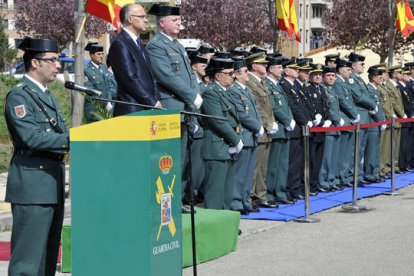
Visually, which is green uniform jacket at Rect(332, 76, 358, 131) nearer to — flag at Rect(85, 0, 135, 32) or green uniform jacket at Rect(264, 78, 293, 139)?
green uniform jacket at Rect(264, 78, 293, 139)

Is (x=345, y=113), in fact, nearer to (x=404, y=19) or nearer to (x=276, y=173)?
(x=276, y=173)

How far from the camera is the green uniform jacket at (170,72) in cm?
981

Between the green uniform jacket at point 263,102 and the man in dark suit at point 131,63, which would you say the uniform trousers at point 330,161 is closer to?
the green uniform jacket at point 263,102

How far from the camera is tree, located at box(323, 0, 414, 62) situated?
45281 millimetres

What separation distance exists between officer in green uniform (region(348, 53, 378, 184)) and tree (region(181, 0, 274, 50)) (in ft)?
116

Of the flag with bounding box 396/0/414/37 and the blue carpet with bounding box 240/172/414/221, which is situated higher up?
the flag with bounding box 396/0/414/37

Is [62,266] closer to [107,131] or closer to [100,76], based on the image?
[107,131]

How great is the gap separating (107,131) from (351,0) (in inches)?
1667

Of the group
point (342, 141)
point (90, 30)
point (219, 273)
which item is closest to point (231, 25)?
point (90, 30)

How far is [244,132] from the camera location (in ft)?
39.4

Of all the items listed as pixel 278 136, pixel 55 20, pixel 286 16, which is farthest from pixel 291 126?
pixel 55 20

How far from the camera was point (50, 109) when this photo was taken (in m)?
6.75

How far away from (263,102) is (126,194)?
6.82 m

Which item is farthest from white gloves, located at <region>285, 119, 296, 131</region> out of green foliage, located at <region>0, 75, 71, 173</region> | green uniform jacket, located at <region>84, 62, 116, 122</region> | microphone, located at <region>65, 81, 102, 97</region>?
microphone, located at <region>65, 81, 102, 97</region>
